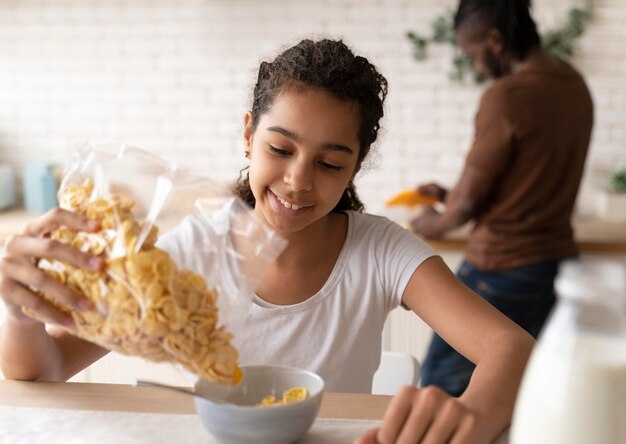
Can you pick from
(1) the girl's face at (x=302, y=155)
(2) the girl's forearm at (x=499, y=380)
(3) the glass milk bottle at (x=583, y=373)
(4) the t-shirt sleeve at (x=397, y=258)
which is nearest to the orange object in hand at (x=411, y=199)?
(4) the t-shirt sleeve at (x=397, y=258)

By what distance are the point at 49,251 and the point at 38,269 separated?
45 millimetres

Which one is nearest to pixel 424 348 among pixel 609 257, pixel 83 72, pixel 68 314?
pixel 609 257

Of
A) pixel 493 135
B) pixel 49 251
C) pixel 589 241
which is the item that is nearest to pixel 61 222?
pixel 49 251

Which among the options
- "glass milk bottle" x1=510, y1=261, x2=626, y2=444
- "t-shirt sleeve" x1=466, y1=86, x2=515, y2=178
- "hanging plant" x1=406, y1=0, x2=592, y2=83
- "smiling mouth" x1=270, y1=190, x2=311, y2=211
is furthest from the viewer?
"hanging plant" x1=406, y1=0, x2=592, y2=83

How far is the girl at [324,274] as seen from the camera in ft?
3.07

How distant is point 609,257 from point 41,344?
78.0 inches

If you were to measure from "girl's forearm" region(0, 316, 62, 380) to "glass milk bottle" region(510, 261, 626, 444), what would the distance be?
74 cm

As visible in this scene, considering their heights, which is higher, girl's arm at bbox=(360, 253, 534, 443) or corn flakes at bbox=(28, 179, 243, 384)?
corn flakes at bbox=(28, 179, 243, 384)

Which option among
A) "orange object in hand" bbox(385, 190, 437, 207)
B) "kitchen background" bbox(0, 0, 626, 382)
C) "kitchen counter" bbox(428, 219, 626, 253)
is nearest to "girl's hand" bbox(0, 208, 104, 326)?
"kitchen counter" bbox(428, 219, 626, 253)

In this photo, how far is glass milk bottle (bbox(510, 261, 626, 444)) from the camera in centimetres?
61

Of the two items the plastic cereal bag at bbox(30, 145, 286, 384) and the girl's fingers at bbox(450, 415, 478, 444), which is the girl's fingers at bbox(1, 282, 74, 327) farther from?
the girl's fingers at bbox(450, 415, 478, 444)

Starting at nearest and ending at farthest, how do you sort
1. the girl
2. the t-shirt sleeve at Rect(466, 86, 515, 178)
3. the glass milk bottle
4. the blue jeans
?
the glass milk bottle, the girl, the t-shirt sleeve at Rect(466, 86, 515, 178), the blue jeans

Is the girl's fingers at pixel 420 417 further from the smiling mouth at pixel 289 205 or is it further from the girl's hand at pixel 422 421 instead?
the smiling mouth at pixel 289 205

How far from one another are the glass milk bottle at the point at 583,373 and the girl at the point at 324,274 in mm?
218
